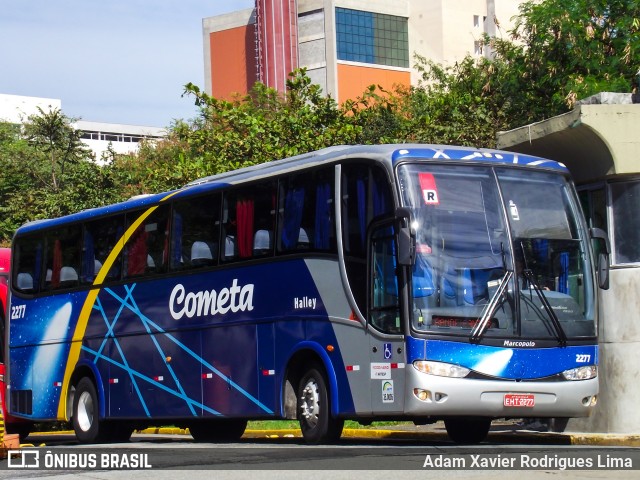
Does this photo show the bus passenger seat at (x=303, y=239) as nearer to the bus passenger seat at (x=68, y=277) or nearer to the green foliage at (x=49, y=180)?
the bus passenger seat at (x=68, y=277)

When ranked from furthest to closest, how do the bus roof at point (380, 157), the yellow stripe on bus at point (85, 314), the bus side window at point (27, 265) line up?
the bus side window at point (27, 265) < the yellow stripe on bus at point (85, 314) < the bus roof at point (380, 157)

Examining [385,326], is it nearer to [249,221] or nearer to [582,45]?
[249,221]

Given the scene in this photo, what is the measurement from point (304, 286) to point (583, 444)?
4393 millimetres

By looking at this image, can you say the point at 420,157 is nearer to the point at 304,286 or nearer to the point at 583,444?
the point at 304,286

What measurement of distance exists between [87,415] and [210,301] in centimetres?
432

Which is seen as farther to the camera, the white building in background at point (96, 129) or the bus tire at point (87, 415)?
the white building in background at point (96, 129)

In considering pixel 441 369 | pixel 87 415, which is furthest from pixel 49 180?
pixel 441 369

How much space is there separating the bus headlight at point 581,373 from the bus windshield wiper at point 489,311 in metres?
1.27

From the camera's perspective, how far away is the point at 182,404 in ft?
62.7

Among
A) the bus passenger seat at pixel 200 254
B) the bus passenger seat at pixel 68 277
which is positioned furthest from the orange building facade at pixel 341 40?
the bus passenger seat at pixel 200 254

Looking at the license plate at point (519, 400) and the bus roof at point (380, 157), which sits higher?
the bus roof at point (380, 157)

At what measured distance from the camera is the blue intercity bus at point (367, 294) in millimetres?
14570

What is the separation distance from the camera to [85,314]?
2133 centimetres

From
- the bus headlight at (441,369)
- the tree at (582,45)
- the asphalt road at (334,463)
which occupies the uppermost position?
the tree at (582,45)
